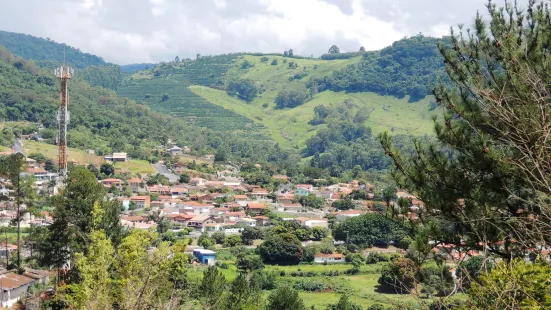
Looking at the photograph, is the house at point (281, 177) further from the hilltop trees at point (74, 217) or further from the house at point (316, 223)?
the hilltop trees at point (74, 217)

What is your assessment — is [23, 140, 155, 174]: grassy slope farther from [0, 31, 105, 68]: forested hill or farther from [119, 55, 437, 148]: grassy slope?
[0, 31, 105, 68]: forested hill

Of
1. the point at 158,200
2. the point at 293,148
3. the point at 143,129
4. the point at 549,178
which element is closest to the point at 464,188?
the point at 549,178

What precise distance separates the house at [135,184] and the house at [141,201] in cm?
366

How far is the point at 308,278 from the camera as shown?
25078 millimetres

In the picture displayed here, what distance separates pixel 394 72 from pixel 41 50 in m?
113

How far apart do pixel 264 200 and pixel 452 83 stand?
3581 cm

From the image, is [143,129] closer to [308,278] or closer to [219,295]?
[308,278]

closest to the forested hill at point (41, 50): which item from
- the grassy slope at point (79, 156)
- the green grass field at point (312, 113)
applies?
the green grass field at point (312, 113)

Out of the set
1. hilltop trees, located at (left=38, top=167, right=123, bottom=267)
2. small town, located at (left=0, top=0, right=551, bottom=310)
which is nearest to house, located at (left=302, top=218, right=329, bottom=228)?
small town, located at (left=0, top=0, right=551, bottom=310)

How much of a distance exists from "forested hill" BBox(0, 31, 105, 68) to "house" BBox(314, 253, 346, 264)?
467ft

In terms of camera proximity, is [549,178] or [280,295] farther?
[280,295]

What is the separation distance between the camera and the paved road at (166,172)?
46.0m

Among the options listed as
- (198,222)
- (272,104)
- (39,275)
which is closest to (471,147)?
(39,275)

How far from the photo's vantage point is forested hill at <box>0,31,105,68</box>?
162m
